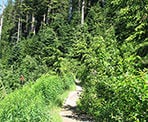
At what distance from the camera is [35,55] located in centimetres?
3747

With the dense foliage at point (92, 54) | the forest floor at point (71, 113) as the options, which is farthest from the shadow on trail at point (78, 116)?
the dense foliage at point (92, 54)

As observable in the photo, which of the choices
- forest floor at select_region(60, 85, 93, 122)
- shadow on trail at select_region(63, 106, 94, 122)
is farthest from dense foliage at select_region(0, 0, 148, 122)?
forest floor at select_region(60, 85, 93, 122)

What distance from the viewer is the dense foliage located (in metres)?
6.45

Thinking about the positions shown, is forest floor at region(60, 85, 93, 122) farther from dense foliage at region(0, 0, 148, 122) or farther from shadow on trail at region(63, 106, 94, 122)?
Answer: dense foliage at region(0, 0, 148, 122)

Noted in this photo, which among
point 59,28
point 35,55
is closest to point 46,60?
point 35,55

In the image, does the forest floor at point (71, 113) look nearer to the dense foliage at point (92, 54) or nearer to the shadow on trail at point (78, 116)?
the shadow on trail at point (78, 116)

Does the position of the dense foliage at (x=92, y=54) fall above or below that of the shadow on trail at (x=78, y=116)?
above

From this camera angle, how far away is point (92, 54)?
1495cm

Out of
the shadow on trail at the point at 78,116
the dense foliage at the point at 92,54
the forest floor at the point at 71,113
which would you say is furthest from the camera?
the shadow on trail at the point at 78,116

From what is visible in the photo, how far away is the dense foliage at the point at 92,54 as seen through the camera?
6.45 m

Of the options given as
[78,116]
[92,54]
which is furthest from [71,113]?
[92,54]

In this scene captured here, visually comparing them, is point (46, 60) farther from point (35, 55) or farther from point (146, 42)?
point (146, 42)

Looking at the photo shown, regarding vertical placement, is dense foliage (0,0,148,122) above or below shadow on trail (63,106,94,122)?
above

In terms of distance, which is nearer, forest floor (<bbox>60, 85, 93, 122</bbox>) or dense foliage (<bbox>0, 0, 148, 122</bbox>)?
dense foliage (<bbox>0, 0, 148, 122</bbox>)
